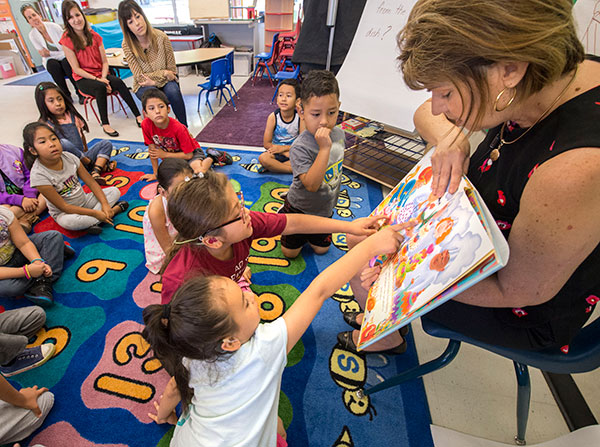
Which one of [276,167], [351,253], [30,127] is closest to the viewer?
[351,253]

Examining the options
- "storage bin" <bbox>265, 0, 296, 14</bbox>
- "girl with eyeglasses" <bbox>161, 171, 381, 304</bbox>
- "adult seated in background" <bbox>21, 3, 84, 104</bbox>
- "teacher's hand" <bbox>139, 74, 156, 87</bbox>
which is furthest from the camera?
"storage bin" <bbox>265, 0, 296, 14</bbox>

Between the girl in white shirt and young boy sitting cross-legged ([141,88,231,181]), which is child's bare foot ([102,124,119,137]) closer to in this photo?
young boy sitting cross-legged ([141,88,231,181])

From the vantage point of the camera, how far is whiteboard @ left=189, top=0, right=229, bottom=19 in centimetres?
620

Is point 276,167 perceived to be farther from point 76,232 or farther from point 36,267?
point 36,267

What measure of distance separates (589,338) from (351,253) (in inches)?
29.8

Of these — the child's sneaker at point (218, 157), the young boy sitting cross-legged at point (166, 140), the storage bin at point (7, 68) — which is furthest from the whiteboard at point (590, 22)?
the storage bin at point (7, 68)

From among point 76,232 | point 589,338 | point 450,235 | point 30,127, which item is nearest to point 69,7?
point 30,127

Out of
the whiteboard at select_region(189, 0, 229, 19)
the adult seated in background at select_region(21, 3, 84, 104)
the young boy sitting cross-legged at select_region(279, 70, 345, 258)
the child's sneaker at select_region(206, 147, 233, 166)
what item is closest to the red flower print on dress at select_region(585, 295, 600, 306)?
the young boy sitting cross-legged at select_region(279, 70, 345, 258)

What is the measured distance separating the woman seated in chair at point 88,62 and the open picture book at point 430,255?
383cm

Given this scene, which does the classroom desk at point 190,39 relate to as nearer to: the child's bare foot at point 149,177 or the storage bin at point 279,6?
the storage bin at point 279,6

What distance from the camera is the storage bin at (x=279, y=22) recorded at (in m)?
6.26

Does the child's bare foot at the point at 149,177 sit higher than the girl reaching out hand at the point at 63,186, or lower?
lower

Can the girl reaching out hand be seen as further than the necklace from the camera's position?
Yes

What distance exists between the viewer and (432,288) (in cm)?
62
